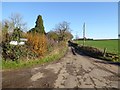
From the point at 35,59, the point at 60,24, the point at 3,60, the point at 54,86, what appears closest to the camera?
the point at 54,86

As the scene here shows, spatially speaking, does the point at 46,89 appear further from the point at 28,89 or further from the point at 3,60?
the point at 3,60

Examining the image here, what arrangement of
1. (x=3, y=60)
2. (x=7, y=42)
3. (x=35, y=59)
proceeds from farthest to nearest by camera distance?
(x=35, y=59) → (x=7, y=42) → (x=3, y=60)

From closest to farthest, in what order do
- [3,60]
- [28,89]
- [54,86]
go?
[28,89], [54,86], [3,60]

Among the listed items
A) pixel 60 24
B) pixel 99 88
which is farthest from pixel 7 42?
pixel 60 24

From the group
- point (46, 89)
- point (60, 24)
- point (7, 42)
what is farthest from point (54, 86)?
point (60, 24)

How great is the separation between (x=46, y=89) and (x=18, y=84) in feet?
6.86

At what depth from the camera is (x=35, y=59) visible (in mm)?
24125

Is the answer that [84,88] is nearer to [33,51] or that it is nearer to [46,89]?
[46,89]

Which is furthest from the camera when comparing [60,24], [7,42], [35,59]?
[60,24]

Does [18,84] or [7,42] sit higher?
[7,42]

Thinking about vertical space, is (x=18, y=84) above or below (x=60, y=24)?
below

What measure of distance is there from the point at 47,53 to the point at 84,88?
58.5 ft

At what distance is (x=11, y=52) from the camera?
21312 mm

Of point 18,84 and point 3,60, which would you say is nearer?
point 18,84
